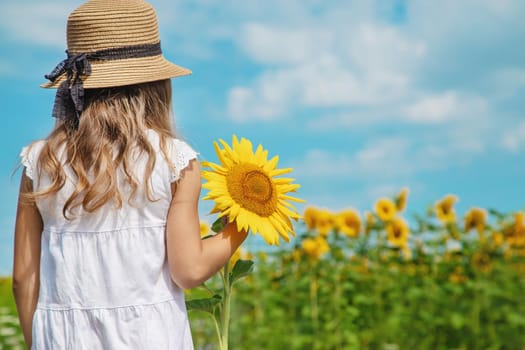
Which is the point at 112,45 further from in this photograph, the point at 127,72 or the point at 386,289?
the point at 386,289

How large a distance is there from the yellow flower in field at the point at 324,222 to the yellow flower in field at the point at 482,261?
36.6 inches

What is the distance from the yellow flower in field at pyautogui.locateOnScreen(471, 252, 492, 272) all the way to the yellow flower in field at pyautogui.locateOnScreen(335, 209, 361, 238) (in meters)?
0.76

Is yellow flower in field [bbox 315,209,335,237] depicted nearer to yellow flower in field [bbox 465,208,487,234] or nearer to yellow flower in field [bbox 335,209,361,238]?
yellow flower in field [bbox 335,209,361,238]

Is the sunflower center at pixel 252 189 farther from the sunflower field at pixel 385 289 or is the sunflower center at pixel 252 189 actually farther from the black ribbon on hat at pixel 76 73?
the sunflower field at pixel 385 289

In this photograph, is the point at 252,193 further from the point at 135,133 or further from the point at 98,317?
the point at 98,317

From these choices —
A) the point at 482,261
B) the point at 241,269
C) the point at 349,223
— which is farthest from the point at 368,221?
the point at 241,269

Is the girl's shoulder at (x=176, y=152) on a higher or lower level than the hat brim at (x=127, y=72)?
lower

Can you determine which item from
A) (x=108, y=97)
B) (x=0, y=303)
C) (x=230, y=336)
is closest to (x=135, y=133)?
(x=108, y=97)

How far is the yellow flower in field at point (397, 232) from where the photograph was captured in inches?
179

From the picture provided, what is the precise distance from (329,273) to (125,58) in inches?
97.4

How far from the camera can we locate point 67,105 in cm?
222

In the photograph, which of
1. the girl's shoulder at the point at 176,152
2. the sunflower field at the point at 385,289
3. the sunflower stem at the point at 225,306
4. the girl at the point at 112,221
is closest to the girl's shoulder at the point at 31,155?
the girl at the point at 112,221

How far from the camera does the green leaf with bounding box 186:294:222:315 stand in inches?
87.0

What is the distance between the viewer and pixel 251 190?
6.98 feet
